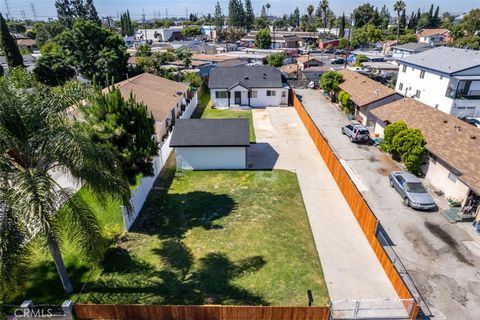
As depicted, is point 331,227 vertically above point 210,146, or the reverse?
point 210,146

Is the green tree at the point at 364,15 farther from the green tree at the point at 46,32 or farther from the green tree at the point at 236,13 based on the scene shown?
the green tree at the point at 46,32

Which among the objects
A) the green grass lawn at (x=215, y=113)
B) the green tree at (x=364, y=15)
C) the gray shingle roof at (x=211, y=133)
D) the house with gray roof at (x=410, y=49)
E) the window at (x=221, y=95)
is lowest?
the green grass lawn at (x=215, y=113)

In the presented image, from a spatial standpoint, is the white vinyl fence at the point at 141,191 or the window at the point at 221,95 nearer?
the white vinyl fence at the point at 141,191

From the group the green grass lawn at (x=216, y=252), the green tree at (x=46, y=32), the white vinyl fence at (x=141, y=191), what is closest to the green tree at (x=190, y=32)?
the green tree at (x=46, y=32)

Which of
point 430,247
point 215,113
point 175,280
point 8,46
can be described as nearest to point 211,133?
point 175,280

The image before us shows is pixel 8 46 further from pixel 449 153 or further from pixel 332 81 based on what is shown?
pixel 449 153

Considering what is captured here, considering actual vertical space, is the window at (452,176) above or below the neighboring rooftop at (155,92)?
below
